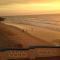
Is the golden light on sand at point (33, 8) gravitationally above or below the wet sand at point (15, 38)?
above

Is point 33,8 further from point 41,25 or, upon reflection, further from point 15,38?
point 15,38

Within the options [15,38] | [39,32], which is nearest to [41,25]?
[39,32]

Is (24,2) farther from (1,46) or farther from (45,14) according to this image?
(1,46)

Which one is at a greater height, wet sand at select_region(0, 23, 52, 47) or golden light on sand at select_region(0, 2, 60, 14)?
golden light on sand at select_region(0, 2, 60, 14)

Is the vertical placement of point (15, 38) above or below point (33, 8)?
below

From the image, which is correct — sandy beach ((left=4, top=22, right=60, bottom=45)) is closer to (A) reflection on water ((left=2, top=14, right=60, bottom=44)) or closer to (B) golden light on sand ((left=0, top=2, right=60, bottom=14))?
(A) reflection on water ((left=2, top=14, right=60, bottom=44))

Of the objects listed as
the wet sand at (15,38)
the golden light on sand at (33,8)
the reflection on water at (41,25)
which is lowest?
the wet sand at (15,38)

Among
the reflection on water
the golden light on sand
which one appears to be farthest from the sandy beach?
the golden light on sand

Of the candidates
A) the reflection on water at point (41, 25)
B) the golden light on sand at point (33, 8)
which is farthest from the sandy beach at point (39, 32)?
the golden light on sand at point (33, 8)

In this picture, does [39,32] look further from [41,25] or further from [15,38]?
[15,38]

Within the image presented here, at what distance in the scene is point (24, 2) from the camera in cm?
91

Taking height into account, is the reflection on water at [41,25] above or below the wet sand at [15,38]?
above

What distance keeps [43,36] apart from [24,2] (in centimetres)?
28

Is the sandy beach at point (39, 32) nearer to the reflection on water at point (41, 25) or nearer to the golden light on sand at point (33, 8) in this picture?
the reflection on water at point (41, 25)
